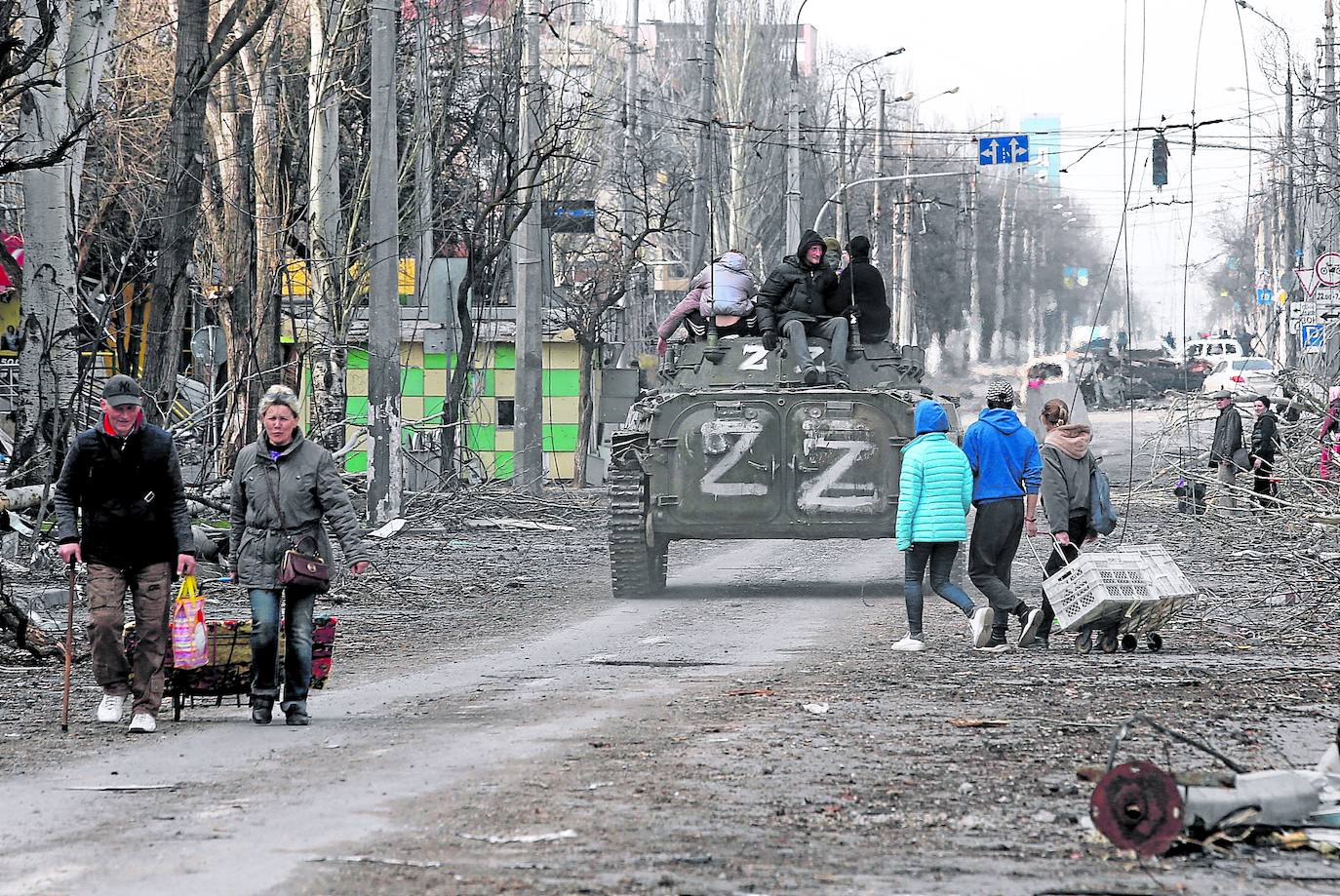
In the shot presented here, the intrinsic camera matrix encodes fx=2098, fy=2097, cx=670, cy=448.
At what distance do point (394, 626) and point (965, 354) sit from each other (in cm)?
7429

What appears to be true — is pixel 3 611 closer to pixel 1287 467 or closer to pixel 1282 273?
pixel 1287 467

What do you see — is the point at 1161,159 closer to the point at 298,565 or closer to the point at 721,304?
the point at 721,304

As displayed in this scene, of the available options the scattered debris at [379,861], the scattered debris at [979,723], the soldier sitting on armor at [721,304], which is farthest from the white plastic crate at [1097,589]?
the soldier sitting on armor at [721,304]

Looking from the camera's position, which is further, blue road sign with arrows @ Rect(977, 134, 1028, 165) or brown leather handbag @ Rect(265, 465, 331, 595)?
blue road sign with arrows @ Rect(977, 134, 1028, 165)

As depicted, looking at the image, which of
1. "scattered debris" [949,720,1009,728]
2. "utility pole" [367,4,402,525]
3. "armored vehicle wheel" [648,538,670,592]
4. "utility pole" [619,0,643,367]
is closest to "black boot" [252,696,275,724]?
"scattered debris" [949,720,1009,728]

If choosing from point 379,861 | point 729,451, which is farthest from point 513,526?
point 379,861

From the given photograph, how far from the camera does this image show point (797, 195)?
38250 mm

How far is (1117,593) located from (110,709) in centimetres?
569

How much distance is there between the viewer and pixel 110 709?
1021 cm

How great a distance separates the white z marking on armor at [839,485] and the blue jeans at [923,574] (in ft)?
13.4

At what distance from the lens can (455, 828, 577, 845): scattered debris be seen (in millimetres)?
6691

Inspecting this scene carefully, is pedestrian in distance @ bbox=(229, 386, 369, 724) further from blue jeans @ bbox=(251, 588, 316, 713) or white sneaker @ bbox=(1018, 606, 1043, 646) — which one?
white sneaker @ bbox=(1018, 606, 1043, 646)

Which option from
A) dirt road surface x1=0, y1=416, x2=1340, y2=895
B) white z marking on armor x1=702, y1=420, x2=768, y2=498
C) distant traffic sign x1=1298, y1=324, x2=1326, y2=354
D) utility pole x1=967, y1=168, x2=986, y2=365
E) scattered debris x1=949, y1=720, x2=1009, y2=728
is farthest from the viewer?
utility pole x1=967, y1=168, x2=986, y2=365

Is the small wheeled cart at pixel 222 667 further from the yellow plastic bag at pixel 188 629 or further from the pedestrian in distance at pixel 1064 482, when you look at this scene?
the pedestrian in distance at pixel 1064 482
